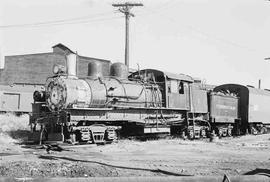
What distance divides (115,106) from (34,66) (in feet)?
139

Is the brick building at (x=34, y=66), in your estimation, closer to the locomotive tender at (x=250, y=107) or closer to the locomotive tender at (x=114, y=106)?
the locomotive tender at (x=250, y=107)

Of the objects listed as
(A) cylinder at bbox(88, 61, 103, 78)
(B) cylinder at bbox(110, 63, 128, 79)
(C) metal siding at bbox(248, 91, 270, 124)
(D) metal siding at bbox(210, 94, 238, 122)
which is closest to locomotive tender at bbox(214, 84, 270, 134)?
(C) metal siding at bbox(248, 91, 270, 124)

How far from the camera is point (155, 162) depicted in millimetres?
11242

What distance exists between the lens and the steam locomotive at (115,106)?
16.7m

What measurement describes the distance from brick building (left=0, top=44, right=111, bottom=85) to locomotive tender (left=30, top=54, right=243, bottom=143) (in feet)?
113

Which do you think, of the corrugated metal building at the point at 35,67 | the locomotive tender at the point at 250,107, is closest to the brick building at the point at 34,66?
the corrugated metal building at the point at 35,67

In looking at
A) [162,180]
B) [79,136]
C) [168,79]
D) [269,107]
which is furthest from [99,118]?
[269,107]

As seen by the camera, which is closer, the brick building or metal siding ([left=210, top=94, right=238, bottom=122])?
metal siding ([left=210, top=94, right=238, bottom=122])

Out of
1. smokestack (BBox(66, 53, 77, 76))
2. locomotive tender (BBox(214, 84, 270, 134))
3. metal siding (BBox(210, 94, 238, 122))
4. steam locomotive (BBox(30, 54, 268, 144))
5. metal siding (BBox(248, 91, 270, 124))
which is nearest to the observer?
steam locomotive (BBox(30, 54, 268, 144))

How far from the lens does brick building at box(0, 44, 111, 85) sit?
56.3 m

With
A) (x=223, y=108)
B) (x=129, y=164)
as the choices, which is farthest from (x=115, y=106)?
(x=223, y=108)

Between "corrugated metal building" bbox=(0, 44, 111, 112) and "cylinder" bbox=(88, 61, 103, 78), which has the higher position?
"corrugated metal building" bbox=(0, 44, 111, 112)

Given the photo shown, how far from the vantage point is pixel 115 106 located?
17828 mm

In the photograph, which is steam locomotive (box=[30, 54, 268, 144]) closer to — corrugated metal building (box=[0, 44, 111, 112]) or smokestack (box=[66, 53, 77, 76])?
smokestack (box=[66, 53, 77, 76])
